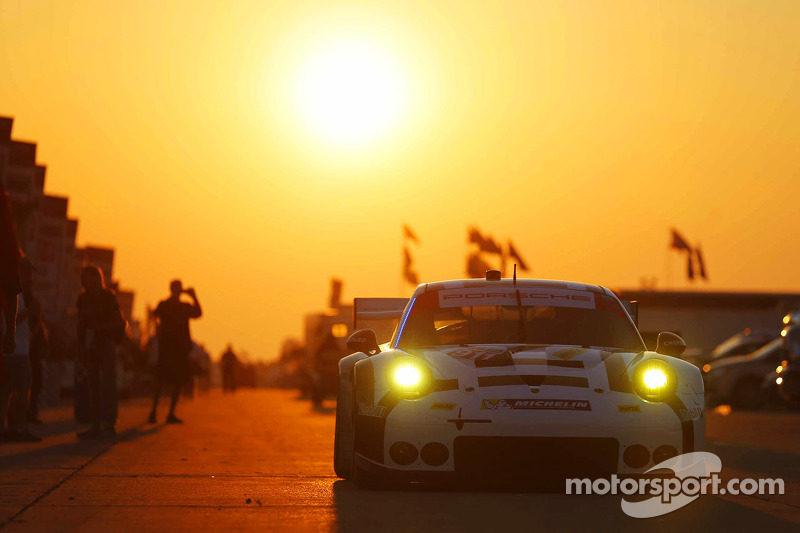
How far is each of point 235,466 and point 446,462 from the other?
3.10 meters

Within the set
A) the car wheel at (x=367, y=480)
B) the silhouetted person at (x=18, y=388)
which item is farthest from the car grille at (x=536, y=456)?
the silhouetted person at (x=18, y=388)

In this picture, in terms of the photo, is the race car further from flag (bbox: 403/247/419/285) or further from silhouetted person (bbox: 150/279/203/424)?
flag (bbox: 403/247/419/285)

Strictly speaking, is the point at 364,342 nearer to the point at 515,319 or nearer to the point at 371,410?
the point at 371,410

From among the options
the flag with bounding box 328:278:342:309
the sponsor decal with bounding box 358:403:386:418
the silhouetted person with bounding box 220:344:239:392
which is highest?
the flag with bounding box 328:278:342:309

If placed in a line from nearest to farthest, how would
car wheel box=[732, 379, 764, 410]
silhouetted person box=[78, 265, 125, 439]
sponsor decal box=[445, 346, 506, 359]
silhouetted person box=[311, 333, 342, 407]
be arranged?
sponsor decal box=[445, 346, 506, 359], silhouetted person box=[78, 265, 125, 439], car wheel box=[732, 379, 764, 410], silhouetted person box=[311, 333, 342, 407]

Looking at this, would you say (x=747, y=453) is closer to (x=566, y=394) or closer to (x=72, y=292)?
(x=566, y=394)

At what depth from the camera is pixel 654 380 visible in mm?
8492

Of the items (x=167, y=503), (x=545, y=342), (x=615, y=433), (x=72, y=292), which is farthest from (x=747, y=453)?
(x=72, y=292)

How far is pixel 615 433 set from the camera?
8.16m

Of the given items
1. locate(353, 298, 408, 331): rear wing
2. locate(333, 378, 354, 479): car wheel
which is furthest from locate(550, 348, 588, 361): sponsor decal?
locate(353, 298, 408, 331): rear wing

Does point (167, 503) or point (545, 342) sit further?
point (545, 342)

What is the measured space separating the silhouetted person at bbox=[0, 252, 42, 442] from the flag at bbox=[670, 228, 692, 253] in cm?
6542

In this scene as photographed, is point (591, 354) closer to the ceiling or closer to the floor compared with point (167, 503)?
closer to the ceiling

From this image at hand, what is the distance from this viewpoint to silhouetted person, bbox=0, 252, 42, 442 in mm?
13758
